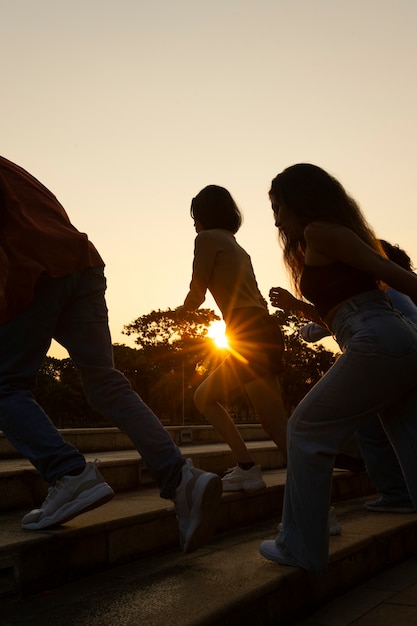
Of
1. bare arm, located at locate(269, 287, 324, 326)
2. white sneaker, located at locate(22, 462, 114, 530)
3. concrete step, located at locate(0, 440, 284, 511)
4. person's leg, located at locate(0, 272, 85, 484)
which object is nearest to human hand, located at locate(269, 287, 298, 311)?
bare arm, located at locate(269, 287, 324, 326)

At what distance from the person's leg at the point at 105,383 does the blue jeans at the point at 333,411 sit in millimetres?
536

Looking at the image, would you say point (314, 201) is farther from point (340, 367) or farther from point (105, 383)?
point (105, 383)

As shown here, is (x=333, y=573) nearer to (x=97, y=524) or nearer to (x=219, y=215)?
(x=97, y=524)

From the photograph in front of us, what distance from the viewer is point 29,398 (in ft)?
9.18

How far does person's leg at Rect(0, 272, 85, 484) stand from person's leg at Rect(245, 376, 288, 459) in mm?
1529

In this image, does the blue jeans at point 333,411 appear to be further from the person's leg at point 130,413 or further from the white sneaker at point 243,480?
the white sneaker at point 243,480

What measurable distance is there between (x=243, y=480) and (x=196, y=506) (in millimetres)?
1525

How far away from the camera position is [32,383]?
287cm

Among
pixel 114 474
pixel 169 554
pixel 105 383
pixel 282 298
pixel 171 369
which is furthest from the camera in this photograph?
pixel 171 369

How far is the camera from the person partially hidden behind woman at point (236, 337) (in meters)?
4.07

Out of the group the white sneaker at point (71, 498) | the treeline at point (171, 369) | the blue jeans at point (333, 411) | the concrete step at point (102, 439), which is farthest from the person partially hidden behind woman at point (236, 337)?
the treeline at point (171, 369)

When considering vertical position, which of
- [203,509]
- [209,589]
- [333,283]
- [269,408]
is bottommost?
[209,589]

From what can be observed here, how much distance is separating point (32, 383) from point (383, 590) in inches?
77.2

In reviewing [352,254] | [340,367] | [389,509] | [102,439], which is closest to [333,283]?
[352,254]
